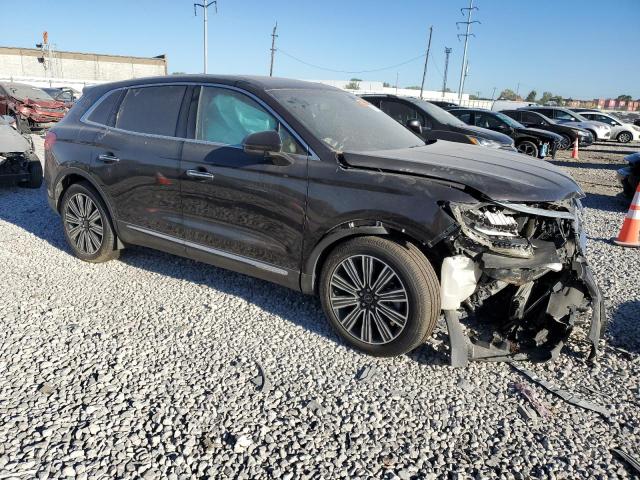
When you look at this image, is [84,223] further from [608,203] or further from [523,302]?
[608,203]

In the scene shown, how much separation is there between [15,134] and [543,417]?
8.31 metres

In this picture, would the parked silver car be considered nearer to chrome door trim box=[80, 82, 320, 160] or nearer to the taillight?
chrome door trim box=[80, 82, 320, 160]

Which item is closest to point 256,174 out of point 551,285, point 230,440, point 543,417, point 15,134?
point 230,440

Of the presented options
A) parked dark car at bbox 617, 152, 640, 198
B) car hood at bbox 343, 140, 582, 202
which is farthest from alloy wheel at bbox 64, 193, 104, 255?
parked dark car at bbox 617, 152, 640, 198

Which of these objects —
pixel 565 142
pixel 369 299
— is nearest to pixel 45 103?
pixel 369 299

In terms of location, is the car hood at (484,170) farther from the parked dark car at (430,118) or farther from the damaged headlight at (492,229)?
the parked dark car at (430,118)

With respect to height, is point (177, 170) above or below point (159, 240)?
above

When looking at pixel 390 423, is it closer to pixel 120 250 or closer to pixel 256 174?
pixel 256 174

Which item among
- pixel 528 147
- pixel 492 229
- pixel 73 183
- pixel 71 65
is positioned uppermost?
pixel 71 65

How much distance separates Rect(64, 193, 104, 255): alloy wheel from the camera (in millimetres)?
4789

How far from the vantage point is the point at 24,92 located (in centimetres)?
1673

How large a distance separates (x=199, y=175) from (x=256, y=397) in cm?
185

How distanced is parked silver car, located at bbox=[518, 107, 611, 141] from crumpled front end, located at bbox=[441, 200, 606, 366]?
1828 cm

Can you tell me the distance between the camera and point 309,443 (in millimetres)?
2484
